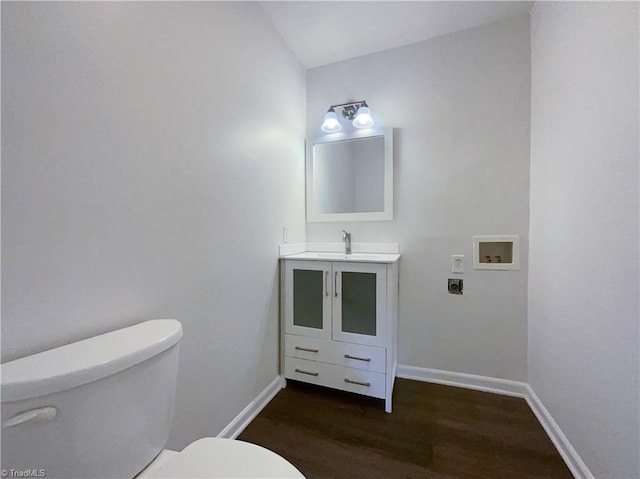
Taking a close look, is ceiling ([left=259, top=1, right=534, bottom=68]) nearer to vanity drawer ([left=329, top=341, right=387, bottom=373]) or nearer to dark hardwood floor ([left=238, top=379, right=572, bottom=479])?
vanity drawer ([left=329, top=341, right=387, bottom=373])

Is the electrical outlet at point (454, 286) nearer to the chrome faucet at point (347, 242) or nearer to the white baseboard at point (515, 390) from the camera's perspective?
the white baseboard at point (515, 390)

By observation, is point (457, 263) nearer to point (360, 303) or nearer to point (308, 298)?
point (360, 303)

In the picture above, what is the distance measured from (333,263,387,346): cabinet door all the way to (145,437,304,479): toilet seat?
946mm

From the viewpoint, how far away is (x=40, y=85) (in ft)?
2.11

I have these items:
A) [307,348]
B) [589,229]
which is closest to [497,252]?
[589,229]

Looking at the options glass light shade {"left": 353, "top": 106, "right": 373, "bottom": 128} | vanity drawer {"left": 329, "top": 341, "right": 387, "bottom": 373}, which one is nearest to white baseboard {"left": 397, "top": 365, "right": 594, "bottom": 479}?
vanity drawer {"left": 329, "top": 341, "right": 387, "bottom": 373}

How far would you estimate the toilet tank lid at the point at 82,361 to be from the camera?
1.61ft

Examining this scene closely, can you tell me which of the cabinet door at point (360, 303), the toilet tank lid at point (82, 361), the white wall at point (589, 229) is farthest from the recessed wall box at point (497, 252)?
the toilet tank lid at point (82, 361)

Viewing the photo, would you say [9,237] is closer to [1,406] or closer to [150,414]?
[1,406]

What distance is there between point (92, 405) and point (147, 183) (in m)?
0.67

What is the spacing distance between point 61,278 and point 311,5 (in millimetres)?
1870

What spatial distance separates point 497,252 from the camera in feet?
5.68

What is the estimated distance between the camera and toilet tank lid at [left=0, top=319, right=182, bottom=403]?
0.49 meters

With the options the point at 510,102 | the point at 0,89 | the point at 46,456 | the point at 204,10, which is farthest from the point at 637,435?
the point at 204,10
